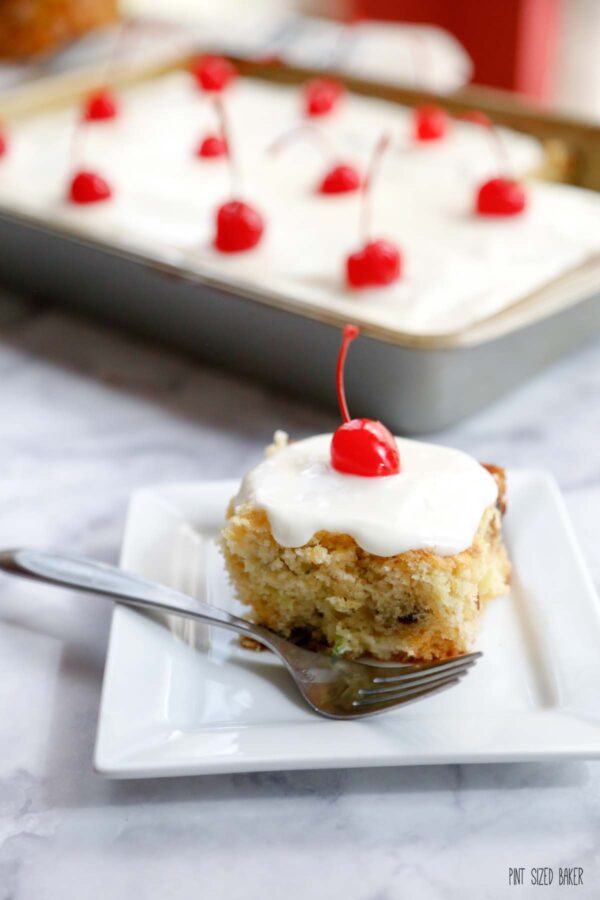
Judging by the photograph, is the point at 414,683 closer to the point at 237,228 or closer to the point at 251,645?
the point at 251,645

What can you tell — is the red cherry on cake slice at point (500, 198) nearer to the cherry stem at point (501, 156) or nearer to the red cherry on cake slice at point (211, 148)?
the cherry stem at point (501, 156)

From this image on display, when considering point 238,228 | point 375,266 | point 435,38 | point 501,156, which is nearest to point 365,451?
point 375,266

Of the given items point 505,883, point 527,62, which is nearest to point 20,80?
point 527,62

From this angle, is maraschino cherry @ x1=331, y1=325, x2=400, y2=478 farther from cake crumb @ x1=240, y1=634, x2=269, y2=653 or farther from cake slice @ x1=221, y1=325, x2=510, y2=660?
cake crumb @ x1=240, y1=634, x2=269, y2=653

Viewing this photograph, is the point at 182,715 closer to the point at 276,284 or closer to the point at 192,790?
the point at 192,790

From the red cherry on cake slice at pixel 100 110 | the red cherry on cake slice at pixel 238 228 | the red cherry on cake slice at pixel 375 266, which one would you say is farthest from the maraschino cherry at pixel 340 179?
the red cherry on cake slice at pixel 100 110

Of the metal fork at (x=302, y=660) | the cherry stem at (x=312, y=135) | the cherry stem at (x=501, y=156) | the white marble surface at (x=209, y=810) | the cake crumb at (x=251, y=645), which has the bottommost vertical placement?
the white marble surface at (x=209, y=810)

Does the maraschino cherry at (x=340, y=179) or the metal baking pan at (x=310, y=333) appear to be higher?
the maraschino cherry at (x=340, y=179)
